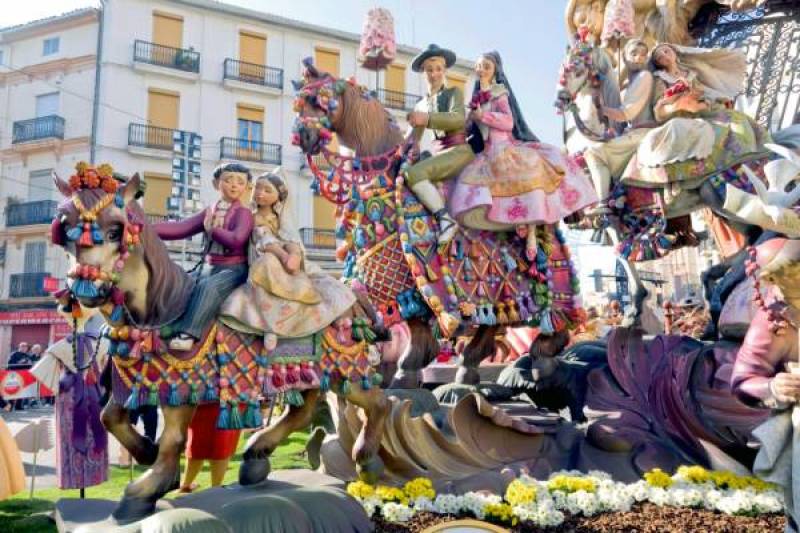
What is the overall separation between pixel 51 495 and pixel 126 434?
3151 millimetres

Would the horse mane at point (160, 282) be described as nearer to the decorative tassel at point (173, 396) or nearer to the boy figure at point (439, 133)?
the decorative tassel at point (173, 396)

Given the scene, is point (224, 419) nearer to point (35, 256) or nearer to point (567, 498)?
point (567, 498)

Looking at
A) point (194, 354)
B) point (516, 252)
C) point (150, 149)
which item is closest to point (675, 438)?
point (516, 252)

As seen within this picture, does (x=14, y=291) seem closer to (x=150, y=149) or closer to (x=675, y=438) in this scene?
(x=150, y=149)

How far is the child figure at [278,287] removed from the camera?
9.32 ft

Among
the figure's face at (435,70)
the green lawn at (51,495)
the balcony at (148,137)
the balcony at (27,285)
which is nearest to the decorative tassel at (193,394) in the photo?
the green lawn at (51,495)

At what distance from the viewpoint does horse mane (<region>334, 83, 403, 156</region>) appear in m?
4.18

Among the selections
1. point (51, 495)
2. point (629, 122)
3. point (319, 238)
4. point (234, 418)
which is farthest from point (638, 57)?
point (319, 238)

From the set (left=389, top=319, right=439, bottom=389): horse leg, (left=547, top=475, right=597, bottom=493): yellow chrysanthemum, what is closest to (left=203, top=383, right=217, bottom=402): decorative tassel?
(left=389, top=319, right=439, bottom=389): horse leg

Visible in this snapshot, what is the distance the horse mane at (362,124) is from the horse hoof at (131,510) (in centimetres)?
253

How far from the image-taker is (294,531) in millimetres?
2629

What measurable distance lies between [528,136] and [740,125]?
1612mm

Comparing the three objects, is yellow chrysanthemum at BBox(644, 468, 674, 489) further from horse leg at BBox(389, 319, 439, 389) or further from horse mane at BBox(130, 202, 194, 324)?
horse mane at BBox(130, 202, 194, 324)

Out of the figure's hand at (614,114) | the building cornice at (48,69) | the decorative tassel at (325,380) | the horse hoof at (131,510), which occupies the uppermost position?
the building cornice at (48,69)
